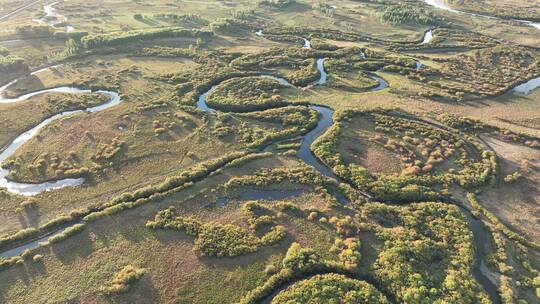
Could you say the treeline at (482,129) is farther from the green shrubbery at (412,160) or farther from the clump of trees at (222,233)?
the clump of trees at (222,233)

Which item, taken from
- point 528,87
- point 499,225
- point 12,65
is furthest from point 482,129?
point 12,65

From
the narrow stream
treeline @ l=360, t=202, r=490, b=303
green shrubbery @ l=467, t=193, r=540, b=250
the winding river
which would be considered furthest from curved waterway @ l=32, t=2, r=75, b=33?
green shrubbery @ l=467, t=193, r=540, b=250

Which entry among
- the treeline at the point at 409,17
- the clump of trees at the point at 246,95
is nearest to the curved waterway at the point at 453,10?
the treeline at the point at 409,17

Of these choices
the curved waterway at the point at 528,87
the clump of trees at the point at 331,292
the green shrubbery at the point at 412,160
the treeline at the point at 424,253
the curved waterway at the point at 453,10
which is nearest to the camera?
the clump of trees at the point at 331,292

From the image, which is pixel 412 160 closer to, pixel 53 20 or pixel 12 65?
pixel 12 65

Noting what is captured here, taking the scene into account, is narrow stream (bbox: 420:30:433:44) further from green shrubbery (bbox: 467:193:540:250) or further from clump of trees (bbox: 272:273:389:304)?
clump of trees (bbox: 272:273:389:304)

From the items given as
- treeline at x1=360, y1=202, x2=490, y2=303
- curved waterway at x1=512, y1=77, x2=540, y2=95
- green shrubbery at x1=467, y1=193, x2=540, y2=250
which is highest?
curved waterway at x1=512, y1=77, x2=540, y2=95
